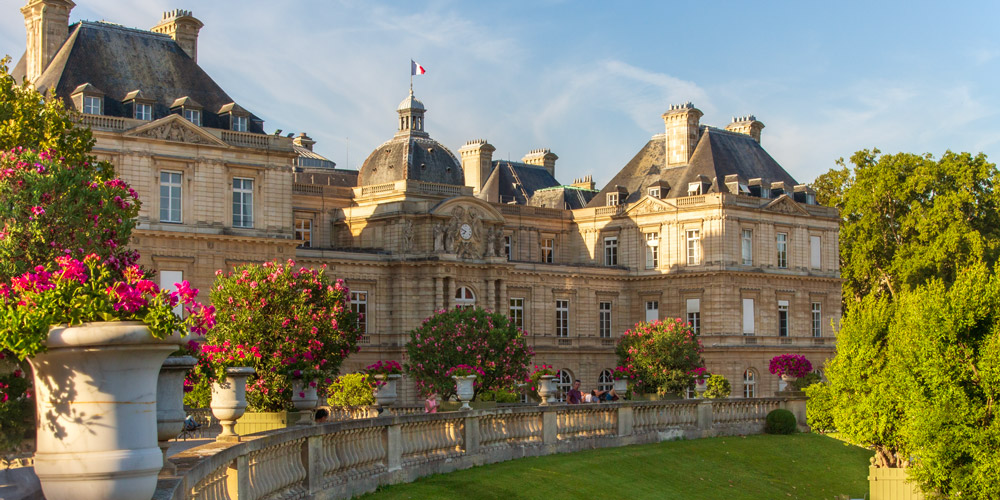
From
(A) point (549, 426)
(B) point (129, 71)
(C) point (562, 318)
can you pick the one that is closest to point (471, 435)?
(A) point (549, 426)

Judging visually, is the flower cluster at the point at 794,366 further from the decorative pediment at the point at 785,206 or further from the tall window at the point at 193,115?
the tall window at the point at 193,115

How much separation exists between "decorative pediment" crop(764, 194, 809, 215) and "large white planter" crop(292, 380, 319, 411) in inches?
1674

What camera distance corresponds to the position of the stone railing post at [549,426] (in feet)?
90.4

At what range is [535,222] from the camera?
69062 millimetres

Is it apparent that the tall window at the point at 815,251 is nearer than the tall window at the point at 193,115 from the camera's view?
No

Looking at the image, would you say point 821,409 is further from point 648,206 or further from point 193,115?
point 648,206

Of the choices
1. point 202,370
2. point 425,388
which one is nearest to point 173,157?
point 425,388

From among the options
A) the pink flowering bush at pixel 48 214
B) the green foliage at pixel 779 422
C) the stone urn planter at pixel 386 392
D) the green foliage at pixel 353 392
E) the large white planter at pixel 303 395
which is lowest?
the green foliage at pixel 779 422

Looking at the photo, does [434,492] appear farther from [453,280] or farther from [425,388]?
[453,280]

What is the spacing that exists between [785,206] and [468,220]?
61.9 feet

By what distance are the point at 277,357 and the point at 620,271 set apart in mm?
41219

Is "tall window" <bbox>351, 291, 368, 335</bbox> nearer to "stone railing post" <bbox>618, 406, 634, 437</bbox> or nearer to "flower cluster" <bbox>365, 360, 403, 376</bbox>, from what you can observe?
"flower cluster" <bbox>365, 360, 403, 376</bbox>

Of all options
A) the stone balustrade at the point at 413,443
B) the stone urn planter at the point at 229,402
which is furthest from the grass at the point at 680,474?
the stone urn planter at the point at 229,402

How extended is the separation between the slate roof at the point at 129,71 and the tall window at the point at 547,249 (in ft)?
75.3
